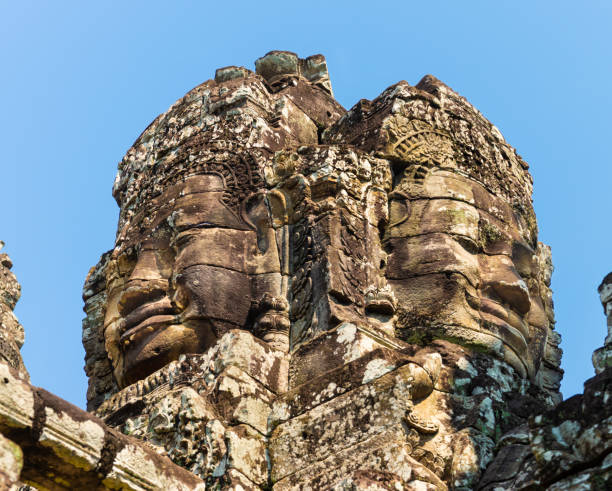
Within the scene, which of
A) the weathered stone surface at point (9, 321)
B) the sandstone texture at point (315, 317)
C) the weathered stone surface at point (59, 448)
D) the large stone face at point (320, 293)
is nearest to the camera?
the weathered stone surface at point (59, 448)

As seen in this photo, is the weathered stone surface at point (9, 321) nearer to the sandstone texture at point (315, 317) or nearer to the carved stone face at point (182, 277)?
the sandstone texture at point (315, 317)

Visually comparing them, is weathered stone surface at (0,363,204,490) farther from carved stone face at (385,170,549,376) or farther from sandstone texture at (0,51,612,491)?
carved stone face at (385,170,549,376)

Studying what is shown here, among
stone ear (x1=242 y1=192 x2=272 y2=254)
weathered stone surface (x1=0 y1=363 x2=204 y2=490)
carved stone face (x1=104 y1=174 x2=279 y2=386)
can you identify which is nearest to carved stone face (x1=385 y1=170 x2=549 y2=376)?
stone ear (x1=242 y1=192 x2=272 y2=254)

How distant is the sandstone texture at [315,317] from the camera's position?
25.1 ft

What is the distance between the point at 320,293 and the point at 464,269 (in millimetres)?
1552

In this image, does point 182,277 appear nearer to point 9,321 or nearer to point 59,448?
point 9,321

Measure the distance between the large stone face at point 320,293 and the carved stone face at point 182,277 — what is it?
0.8 inches

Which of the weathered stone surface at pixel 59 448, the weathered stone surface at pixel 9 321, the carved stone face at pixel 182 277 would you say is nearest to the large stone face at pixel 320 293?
the carved stone face at pixel 182 277

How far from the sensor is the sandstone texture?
764 cm

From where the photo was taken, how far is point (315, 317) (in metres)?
10.4

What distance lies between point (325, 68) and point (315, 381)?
6.09 metres

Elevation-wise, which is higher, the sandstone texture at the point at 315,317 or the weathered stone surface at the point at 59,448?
the sandstone texture at the point at 315,317

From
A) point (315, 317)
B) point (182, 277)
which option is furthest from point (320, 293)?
point (182, 277)

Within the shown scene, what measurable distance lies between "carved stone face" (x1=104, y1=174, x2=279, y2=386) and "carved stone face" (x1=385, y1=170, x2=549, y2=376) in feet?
4.46
